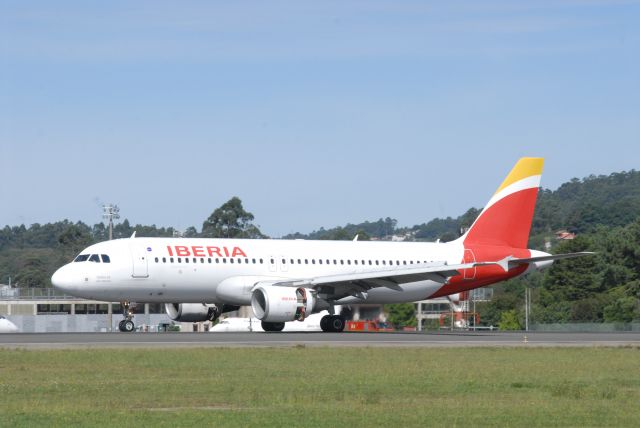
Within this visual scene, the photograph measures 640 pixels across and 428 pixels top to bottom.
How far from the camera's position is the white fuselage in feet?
173

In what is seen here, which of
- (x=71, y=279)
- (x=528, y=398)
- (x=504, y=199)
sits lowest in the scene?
(x=528, y=398)

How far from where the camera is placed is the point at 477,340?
46125 millimetres

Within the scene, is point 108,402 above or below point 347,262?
below

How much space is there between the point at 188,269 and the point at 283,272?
4.69 m

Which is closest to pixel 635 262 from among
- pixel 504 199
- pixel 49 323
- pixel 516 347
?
pixel 49 323

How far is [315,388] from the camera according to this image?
25062 mm

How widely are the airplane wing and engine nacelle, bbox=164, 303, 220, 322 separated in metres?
5.07

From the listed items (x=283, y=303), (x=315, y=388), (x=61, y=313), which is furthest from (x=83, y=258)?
(x=61, y=313)

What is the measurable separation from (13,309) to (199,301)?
3376 inches

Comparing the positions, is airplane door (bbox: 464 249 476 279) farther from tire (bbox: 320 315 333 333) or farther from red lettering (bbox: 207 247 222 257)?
red lettering (bbox: 207 247 222 257)

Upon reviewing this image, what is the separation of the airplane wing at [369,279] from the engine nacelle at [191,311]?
5071 millimetres

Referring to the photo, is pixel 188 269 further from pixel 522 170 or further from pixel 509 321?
pixel 509 321

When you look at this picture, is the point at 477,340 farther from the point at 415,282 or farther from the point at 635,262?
the point at 635,262

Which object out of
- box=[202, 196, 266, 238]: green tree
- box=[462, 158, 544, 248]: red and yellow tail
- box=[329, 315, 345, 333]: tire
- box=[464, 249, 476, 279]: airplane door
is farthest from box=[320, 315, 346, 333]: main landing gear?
box=[202, 196, 266, 238]: green tree
